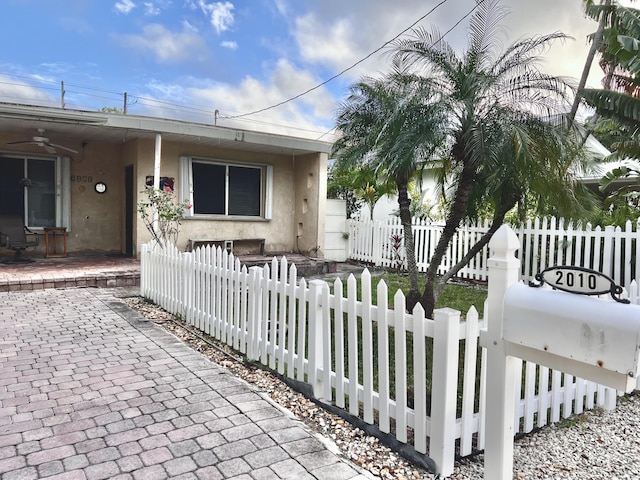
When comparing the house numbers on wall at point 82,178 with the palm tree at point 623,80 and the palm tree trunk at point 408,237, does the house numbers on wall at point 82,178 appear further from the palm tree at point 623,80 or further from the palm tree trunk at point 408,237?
the palm tree at point 623,80

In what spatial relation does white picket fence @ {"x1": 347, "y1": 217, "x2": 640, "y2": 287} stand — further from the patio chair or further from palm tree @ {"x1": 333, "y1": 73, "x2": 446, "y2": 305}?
the patio chair

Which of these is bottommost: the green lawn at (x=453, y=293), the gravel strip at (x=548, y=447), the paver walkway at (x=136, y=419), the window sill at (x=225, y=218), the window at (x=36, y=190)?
the gravel strip at (x=548, y=447)

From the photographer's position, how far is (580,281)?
1.56m

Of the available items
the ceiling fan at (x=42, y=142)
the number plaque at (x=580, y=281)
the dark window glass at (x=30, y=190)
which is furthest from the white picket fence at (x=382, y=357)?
the dark window glass at (x=30, y=190)

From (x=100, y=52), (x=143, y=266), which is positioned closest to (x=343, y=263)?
(x=143, y=266)

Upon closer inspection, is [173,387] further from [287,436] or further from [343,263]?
[343,263]

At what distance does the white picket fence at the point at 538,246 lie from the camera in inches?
273

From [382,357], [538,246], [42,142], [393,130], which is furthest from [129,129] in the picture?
[538,246]

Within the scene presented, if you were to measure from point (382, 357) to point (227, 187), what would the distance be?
29.7 feet

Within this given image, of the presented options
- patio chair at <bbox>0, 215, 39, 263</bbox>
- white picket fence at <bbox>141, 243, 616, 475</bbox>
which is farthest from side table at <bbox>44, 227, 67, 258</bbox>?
white picket fence at <bbox>141, 243, 616, 475</bbox>

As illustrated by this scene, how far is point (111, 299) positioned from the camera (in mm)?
6652

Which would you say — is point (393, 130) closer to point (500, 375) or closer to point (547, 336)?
point (500, 375)

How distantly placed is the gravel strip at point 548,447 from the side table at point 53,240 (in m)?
8.48

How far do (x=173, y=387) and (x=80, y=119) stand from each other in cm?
666
